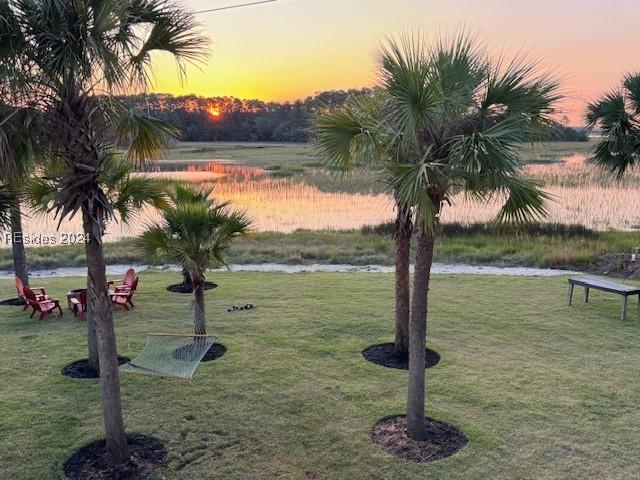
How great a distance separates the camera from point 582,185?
33.6 m

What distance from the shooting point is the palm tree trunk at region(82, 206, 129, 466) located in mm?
4754

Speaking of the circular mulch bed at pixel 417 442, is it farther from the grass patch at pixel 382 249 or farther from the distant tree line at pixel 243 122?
the distant tree line at pixel 243 122

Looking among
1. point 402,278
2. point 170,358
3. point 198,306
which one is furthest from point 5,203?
point 402,278

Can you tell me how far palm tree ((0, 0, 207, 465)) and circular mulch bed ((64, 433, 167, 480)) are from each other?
13 cm

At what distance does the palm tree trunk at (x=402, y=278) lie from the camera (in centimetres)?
709

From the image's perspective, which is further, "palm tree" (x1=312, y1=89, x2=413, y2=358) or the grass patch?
the grass patch

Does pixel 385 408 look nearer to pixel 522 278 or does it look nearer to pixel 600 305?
pixel 600 305

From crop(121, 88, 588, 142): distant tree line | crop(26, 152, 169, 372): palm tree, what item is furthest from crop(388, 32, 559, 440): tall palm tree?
crop(121, 88, 588, 142): distant tree line

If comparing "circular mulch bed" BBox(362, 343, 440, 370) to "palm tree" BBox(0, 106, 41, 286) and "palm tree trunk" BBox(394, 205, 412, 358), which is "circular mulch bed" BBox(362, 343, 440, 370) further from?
"palm tree" BBox(0, 106, 41, 286)

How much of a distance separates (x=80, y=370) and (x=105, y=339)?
9.18ft

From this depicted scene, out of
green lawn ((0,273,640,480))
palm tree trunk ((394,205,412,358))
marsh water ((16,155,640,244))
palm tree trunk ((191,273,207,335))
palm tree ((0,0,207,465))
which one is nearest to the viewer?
palm tree ((0,0,207,465))

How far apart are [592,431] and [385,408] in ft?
6.67

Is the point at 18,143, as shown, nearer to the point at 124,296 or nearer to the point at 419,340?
the point at 419,340

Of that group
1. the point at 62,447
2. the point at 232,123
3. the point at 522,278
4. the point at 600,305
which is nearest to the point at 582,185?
the point at 522,278
